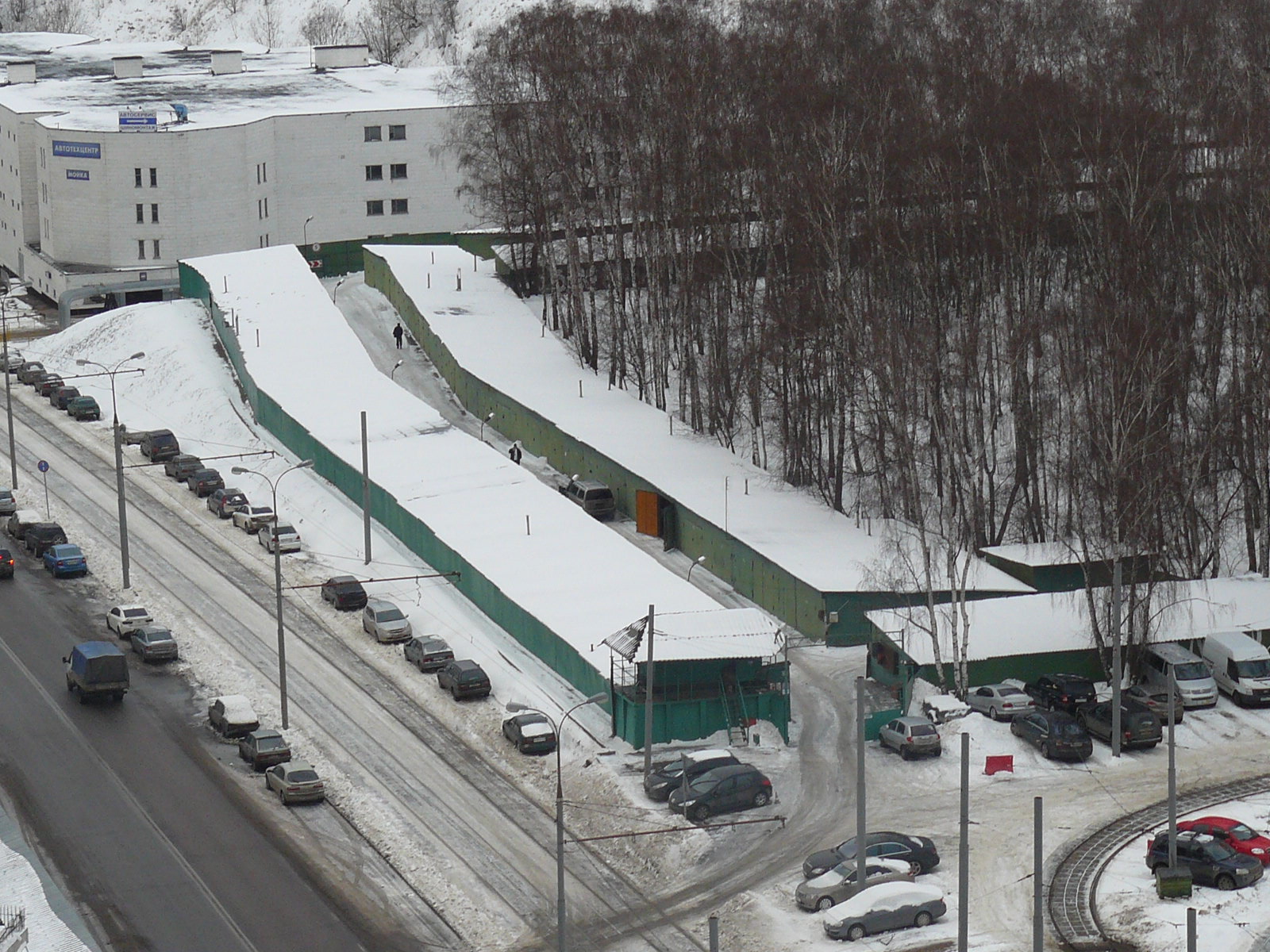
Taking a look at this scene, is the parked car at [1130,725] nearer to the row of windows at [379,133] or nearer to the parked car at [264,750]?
the parked car at [264,750]

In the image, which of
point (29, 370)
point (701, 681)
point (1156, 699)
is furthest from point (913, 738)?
point (29, 370)

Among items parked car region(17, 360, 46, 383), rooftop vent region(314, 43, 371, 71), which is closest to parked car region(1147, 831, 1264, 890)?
parked car region(17, 360, 46, 383)

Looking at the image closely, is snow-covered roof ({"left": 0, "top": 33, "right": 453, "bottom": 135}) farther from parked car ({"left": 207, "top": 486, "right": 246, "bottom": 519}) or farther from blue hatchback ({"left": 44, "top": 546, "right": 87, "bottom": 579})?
blue hatchback ({"left": 44, "top": 546, "right": 87, "bottom": 579})

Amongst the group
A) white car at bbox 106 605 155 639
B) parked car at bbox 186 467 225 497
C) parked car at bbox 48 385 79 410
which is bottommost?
white car at bbox 106 605 155 639

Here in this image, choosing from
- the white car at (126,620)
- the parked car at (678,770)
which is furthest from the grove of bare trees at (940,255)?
the white car at (126,620)

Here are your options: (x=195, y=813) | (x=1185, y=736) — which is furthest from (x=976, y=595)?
(x=195, y=813)

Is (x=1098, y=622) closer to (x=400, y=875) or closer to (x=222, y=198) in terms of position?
(x=400, y=875)
